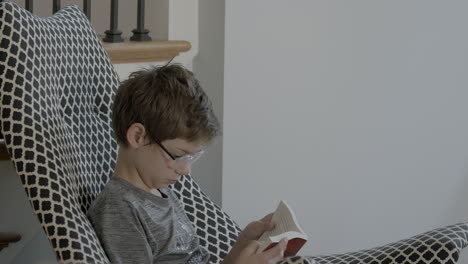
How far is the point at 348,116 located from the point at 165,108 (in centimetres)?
142

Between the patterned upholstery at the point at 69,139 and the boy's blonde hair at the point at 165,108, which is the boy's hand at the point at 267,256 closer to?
the patterned upholstery at the point at 69,139

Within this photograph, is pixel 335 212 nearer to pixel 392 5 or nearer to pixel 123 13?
pixel 392 5

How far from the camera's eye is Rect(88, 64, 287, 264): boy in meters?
1.75

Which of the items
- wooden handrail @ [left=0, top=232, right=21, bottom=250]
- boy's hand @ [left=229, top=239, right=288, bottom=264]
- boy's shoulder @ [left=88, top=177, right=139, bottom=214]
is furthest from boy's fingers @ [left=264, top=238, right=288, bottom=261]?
wooden handrail @ [left=0, top=232, right=21, bottom=250]

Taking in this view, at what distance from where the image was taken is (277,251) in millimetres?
1722

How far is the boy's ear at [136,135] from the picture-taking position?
5.85 ft

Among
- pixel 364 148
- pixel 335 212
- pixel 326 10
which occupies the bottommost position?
pixel 335 212

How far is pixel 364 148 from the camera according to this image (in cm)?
316

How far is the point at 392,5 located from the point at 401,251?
132 centimetres

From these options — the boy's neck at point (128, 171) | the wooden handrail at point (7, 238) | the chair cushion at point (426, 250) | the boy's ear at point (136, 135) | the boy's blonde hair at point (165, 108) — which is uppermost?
the boy's blonde hair at point (165, 108)

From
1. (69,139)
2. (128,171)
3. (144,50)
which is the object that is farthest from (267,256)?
(144,50)

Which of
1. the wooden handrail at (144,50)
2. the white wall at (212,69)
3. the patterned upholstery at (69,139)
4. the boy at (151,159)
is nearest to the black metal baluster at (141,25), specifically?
the wooden handrail at (144,50)

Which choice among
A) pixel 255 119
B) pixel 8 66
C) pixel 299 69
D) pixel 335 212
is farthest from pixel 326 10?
pixel 8 66

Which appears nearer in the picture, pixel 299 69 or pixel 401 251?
pixel 401 251
